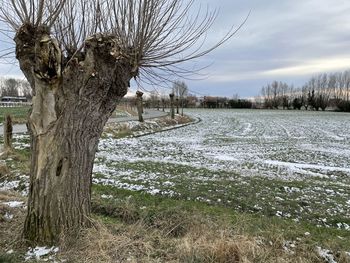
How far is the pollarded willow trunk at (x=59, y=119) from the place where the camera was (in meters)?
4.03

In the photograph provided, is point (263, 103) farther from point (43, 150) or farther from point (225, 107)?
point (43, 150)

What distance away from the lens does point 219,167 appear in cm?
1185

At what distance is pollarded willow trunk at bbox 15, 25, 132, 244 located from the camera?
13.2 feet

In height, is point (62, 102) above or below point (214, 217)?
above

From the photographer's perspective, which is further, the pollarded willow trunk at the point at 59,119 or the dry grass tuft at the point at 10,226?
the dry grass tuft at the point at 10,226

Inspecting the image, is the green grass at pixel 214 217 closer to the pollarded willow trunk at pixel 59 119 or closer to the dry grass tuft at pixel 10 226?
the dry grass tuft at pixel 10 226

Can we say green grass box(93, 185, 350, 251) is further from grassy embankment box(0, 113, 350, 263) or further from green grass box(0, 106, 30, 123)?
green grass box(0, 106, 30, 123)

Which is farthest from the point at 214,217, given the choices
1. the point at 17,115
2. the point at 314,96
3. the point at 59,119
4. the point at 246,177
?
the point at 314,96

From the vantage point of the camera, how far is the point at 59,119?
13.3 feet

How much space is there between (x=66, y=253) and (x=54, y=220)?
0.46 m

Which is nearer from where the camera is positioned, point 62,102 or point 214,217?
point 62,102

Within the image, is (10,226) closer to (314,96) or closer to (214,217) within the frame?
(214,217)

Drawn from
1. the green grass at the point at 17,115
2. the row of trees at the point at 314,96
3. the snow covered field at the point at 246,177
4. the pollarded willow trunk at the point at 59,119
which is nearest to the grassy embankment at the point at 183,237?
the pollarded willow trunk at the point at 59,119

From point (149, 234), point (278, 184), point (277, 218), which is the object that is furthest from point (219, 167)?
point (149, 234)
